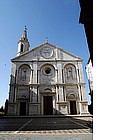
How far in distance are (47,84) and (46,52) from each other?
21.6 ft

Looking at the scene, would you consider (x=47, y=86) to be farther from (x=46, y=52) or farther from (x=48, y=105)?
(x=46, y=52)

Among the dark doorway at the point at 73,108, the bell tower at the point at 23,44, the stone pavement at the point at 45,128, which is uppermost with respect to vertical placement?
the bell tower at the point at 23,44

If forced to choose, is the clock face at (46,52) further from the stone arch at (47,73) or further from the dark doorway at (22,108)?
the dark doorway at (22,108)

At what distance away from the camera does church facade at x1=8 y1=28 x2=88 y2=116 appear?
→ 72.8 ft

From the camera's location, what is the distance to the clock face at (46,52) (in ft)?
85.8

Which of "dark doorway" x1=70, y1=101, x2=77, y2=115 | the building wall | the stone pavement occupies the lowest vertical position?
"dark doorway" x1=70, y1=101, x2=77, y2=115

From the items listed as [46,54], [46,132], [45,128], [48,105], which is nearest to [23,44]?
[46,54]


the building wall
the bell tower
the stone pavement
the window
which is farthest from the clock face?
the stone pavement

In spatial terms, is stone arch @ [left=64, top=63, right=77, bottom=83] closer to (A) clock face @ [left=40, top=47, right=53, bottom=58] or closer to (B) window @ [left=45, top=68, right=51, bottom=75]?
(B) window @ [left=45, top=68, right=51, bottom=75]

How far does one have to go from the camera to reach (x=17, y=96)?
74.0 feet

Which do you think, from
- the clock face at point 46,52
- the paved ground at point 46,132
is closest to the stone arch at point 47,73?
the clock face at point 46,52

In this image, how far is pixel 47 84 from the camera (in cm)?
2383
